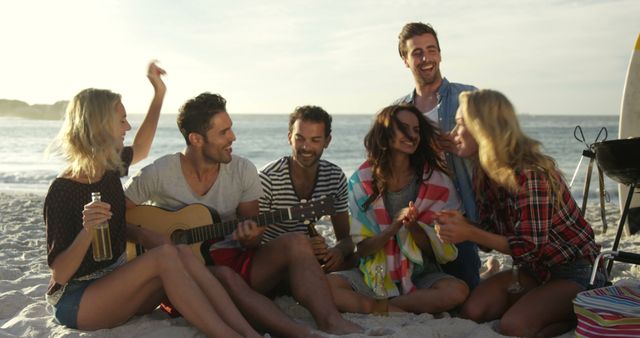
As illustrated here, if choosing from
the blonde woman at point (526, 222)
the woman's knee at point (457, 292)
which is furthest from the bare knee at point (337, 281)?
the blonde woman at point (526, 222)

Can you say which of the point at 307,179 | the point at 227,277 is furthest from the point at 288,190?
→ the point at 227,277

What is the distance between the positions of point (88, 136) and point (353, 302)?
1.67 metres

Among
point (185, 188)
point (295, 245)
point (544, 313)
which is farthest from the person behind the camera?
point (185, 188)

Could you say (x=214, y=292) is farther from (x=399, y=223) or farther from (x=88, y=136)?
(x=399, y=223)

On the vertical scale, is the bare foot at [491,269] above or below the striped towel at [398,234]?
below

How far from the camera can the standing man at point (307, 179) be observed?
14.1 ft

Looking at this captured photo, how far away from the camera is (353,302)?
4.00 metres

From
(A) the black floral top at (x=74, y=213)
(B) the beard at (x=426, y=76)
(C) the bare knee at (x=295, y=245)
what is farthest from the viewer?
(B) the beard at (x=426, y=76)

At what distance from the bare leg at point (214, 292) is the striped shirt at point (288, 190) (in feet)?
3.12

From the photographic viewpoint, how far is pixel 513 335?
360 centimetres

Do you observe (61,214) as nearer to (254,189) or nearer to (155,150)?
(254,189)

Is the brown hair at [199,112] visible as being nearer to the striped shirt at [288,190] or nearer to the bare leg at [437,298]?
the striped shirt at [288,190]

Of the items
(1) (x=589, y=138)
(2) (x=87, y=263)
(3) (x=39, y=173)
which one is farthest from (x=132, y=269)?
(1) (x=589, y=138)

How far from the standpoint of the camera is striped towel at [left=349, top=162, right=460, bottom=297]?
407cm
